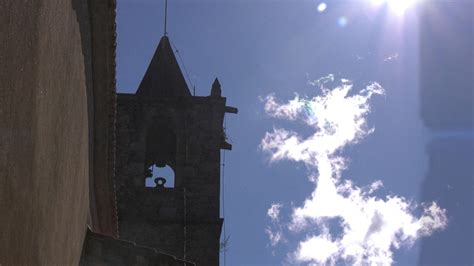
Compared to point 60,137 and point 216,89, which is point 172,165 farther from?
point 60,137

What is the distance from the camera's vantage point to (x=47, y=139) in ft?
15.5

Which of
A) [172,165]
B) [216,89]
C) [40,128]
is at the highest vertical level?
[216,89]

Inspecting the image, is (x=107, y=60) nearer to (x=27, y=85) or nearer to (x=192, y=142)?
(x=27, y=85)

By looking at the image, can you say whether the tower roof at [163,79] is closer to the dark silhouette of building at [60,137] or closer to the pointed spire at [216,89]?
the pointed spire at [216,89]

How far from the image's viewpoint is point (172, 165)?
58.4ft

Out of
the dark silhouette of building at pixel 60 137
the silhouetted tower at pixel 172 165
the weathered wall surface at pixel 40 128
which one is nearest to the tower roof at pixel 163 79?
the silhouetted tower at pixel 172 165

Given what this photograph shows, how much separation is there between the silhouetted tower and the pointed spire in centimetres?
2

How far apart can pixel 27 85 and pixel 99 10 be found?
2.56m

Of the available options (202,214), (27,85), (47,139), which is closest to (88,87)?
(47,139)

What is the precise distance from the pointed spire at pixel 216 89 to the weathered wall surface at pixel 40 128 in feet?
39.1

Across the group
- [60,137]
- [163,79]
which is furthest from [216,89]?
[60,137]

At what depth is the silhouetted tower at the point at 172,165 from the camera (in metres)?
16.8

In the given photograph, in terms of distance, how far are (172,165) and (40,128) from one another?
528 inches

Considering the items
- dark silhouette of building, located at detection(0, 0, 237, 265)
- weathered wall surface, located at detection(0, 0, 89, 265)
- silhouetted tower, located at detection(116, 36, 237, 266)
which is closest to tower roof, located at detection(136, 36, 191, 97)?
silhouetted tower, located at detection(116, 36, 237, 266)
